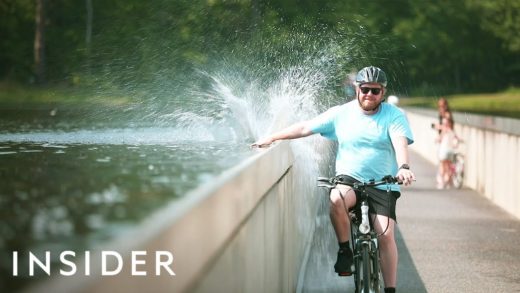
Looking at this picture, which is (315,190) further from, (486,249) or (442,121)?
(442,121)

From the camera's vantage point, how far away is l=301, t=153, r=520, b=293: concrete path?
1011 centimetres

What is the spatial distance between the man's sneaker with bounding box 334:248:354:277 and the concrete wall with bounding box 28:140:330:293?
0.36 meters

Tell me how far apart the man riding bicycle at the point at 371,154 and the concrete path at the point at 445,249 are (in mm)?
1528

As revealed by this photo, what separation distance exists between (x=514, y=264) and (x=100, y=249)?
372 inches

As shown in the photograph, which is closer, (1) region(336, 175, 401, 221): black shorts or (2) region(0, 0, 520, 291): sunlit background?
(2) region(0, 0, 520, 291): sunlit background

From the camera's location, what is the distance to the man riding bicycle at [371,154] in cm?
793

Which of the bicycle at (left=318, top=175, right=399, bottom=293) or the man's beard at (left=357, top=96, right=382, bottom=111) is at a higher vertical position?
the man's beard at (left=357, top=96, right=382, bottom=111)

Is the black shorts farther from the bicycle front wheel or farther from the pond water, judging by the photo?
the pond water

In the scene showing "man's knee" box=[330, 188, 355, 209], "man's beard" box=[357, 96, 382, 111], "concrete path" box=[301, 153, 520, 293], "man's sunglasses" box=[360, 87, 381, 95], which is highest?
"man's sunglasses" box=[360, 87, 381, 95]

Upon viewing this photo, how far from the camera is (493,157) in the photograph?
713 inches

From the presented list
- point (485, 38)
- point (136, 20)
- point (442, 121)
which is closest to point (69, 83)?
point (136, 20)

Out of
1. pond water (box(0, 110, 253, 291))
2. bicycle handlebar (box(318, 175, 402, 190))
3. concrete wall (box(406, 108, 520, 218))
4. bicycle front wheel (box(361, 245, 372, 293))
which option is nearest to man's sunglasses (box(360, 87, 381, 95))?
bicycle handlebar (box(318, 175, 402, 190))

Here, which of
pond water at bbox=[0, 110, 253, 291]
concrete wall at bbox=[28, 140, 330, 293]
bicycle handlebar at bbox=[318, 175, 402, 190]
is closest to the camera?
concrete wall at bbox=[28, 140, 330, 293]

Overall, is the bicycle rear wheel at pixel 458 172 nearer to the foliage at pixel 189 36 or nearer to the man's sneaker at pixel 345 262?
the foliage at pixel 189 36
